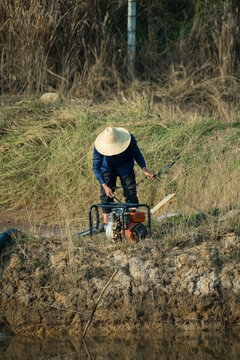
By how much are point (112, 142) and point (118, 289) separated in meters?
1.67

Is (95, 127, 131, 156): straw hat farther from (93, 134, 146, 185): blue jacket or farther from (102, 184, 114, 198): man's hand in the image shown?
(102, 184, 114, 198): man's hand

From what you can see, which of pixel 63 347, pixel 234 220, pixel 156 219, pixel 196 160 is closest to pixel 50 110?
pixel 196 160

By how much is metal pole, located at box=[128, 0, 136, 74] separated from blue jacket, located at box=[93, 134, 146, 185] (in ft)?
17.9

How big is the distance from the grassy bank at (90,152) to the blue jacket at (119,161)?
4.28 ft

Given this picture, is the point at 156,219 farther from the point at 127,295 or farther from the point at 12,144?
the point at 12,144

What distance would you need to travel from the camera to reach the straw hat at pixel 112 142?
6359 mm

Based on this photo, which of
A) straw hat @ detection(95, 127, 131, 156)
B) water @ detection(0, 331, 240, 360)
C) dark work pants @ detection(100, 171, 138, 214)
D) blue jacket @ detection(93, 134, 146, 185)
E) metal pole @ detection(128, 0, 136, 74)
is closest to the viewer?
water @ detection(0, 331, 240, 360)

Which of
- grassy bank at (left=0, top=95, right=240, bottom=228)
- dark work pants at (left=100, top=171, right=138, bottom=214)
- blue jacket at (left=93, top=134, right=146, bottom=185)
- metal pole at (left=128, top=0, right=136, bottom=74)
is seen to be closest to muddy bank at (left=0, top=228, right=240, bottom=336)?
dark work pants at (left=100, top=171, right=138, bottom=214)

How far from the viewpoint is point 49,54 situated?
11.6m

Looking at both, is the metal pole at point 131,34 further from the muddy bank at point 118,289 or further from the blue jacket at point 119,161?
the muddy bank at point 118,289

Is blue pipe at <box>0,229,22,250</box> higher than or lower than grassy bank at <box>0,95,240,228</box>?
higher

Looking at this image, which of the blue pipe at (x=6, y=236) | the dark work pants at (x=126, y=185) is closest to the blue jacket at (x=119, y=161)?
the dark work pants at (x=126, y=185)

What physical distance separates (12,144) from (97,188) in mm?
1846

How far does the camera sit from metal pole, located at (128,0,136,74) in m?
11.8
